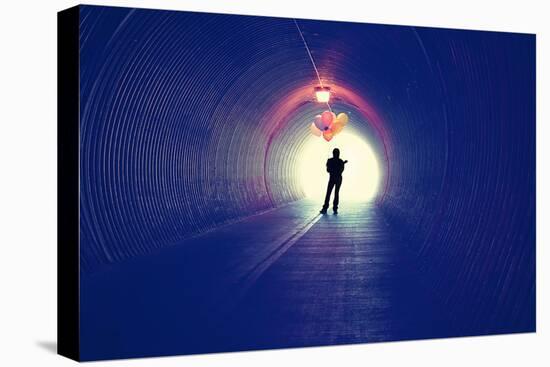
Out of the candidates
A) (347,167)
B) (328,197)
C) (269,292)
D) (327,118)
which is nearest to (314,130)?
(327,118)

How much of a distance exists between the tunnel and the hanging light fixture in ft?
0.27

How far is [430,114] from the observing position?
45.1ft

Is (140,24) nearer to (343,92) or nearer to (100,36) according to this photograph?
(100,36)

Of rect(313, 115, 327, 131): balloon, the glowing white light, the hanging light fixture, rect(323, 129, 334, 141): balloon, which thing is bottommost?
the glowing white light

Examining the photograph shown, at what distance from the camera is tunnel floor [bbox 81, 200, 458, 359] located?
39.5ft

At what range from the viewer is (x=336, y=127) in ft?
44.6

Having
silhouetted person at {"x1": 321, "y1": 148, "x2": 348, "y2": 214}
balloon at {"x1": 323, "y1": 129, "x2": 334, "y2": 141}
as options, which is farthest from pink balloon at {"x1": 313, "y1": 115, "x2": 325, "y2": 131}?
silhouetted person at {"x1": 321, "y1": 148, "x2": 348, "y2": 214}

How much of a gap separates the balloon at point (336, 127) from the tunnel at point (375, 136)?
0.11 m

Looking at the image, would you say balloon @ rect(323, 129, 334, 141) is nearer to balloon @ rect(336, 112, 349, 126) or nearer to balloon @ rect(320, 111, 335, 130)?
balloon @ rect(320, 111, 335, 130)

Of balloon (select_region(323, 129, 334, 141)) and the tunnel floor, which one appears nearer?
the tunnel floor

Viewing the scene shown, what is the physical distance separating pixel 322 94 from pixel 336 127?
1.37 ft

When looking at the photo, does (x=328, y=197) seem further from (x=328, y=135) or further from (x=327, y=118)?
(x=327, y=118)

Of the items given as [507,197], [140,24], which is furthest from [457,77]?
[140,24]

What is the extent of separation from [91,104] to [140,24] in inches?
38.5
